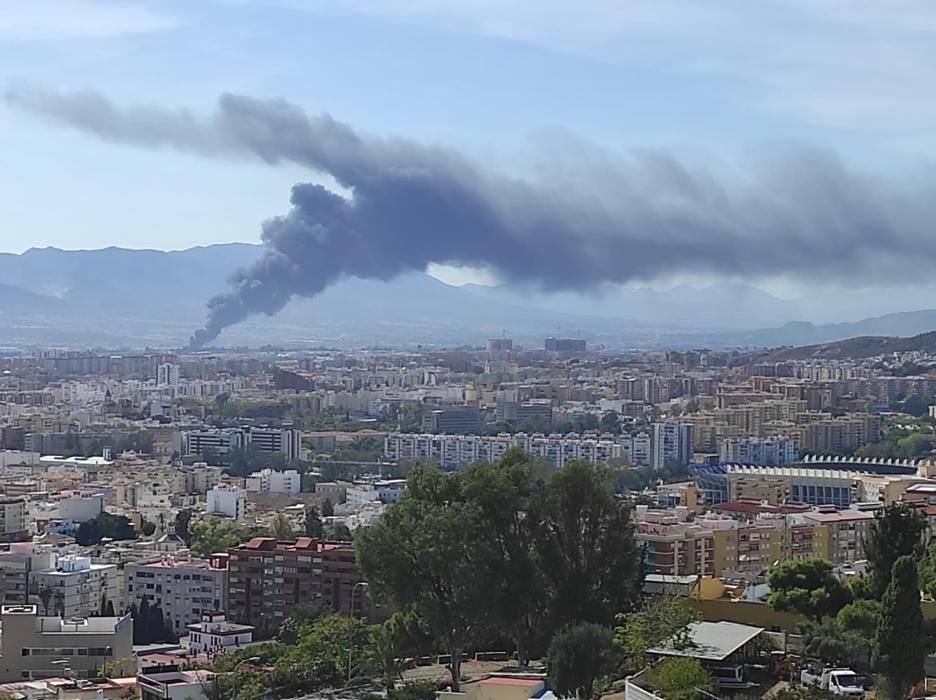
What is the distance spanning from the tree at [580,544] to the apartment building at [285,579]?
6.17 metres

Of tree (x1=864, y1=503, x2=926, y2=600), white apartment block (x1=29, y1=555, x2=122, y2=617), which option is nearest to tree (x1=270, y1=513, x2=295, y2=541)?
white apartment block (x1=29, y1=555, x2=122, y2=617)

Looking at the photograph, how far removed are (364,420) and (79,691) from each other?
3421 centimetres

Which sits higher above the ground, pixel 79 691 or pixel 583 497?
pixel 583 497

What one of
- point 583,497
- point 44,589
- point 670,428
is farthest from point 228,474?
point 583,497

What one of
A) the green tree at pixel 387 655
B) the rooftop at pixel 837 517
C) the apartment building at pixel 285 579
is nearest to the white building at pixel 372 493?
the rooftop at pixel 837 517

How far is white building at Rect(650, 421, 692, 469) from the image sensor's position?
33.2 meters

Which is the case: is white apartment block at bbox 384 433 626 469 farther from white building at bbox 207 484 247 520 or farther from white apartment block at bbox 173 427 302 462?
white building at bbox 207 484 247 520

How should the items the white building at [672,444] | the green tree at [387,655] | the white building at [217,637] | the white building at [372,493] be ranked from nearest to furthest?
the green tree at [387,655] < the white building at [217,637] < the white building at [372,493] < the white building at [672,444]

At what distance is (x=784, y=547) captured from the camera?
16672mm

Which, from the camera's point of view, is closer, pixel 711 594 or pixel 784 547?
pixel 711 594

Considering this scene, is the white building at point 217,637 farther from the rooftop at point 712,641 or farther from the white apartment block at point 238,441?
the white apartment block at point 238,441

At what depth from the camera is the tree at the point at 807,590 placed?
28.7 feet

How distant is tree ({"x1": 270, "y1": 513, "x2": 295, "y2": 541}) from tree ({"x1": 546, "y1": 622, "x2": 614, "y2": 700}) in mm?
11909

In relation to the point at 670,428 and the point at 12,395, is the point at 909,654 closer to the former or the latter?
the point at 670,428
